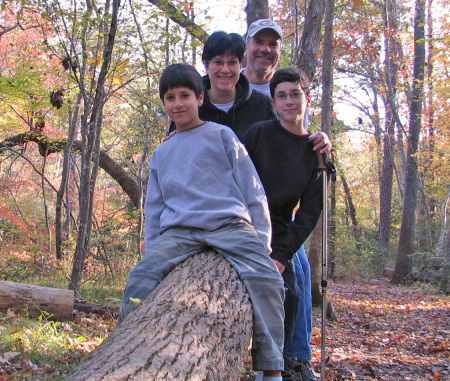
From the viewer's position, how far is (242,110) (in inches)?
131

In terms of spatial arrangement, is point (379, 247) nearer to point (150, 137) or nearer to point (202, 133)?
point (150, 137)

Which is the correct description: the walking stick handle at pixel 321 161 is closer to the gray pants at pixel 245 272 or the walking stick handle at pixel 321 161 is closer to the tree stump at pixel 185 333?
the gray pants at pixel 245 272

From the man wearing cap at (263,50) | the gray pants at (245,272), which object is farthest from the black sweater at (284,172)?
the man wearing cap at (263,50)

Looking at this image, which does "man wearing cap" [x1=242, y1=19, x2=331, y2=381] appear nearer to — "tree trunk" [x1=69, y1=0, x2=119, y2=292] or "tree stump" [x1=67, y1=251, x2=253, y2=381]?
"tree stump" [x1=67, y1=251, x2=253, y2=381]

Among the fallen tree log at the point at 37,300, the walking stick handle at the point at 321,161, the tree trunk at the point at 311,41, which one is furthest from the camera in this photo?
the tree trunk at the point at 311,41

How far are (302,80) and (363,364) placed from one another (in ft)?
9.64

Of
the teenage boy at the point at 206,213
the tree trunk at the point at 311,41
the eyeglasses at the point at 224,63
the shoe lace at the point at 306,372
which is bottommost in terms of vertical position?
the shoe lace at the point at 306,372

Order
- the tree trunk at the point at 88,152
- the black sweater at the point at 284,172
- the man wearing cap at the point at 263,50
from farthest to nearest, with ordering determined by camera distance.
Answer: the tree trunk at the point at 88,152 < the man wearing cap at the point at 263,50 < the black sweater at the point at 284,172

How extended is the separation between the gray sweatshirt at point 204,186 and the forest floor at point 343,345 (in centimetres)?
167

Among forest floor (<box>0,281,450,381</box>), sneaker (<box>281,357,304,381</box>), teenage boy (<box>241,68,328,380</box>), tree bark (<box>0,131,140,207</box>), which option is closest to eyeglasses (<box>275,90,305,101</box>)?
teenage boy (<box>241,68,328,380</box>)

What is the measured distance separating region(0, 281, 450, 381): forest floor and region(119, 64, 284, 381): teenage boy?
5.24 ft

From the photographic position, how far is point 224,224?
7.75ft

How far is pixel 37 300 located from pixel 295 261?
337 centimetres

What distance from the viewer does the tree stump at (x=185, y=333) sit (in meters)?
1.32
